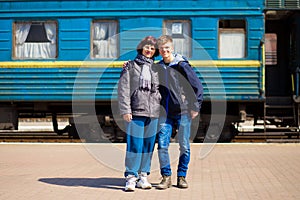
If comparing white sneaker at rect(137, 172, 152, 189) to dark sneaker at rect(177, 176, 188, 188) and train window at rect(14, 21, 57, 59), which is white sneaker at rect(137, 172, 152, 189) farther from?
train window at rect(14, 21, 57, 59)

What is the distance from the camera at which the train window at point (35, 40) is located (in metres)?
13.5

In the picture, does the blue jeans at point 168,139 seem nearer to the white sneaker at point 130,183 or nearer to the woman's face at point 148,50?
the white sneaker at point 130,183

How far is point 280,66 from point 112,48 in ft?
15.4

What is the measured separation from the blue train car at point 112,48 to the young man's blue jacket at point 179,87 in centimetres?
589

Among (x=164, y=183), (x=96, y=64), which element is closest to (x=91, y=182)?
(x=164, y=183)

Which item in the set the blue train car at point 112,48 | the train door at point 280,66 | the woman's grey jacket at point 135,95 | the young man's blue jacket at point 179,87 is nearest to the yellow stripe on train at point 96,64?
the blue train car at point 112,48

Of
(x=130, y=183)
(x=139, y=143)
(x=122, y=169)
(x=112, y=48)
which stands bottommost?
(x=122, y=169)

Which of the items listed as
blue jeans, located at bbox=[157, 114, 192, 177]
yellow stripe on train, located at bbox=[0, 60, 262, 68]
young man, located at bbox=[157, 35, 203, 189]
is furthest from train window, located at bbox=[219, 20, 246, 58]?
blue jeans, located at bbox=[157, 114, 192, 177]

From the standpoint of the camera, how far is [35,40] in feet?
44.8

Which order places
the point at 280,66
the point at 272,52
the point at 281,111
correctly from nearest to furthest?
the point at 281,111, the point at 280,66, the point at 272,52

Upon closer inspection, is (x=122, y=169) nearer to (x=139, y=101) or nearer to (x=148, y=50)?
(x=139, y=101)

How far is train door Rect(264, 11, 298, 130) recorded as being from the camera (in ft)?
44.9

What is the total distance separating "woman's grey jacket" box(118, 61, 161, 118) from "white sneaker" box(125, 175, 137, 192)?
789 millimetres

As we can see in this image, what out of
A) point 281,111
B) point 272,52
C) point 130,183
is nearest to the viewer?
point 130,183
